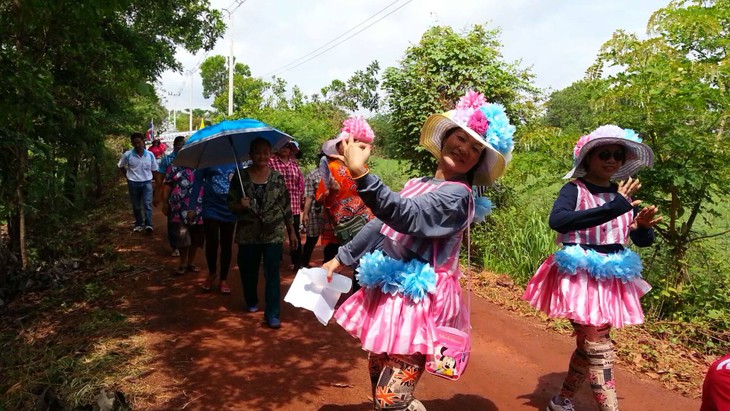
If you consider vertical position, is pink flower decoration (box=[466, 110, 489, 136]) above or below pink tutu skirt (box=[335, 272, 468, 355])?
above

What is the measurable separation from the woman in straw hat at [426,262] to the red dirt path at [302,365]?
1375 millimetres

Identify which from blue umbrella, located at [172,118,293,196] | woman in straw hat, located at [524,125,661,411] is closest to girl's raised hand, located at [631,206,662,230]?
woman in straw hat, located at [524,125,661,411]

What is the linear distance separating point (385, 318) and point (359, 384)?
1786mm

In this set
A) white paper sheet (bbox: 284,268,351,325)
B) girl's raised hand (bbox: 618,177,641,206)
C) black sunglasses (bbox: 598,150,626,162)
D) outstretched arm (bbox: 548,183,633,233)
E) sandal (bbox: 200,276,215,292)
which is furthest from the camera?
sandal (bbox: 200,276,215,292)

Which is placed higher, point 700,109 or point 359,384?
point 700,109

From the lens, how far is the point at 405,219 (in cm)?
212

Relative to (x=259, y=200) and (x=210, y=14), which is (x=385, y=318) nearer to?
(x=259, y=200)

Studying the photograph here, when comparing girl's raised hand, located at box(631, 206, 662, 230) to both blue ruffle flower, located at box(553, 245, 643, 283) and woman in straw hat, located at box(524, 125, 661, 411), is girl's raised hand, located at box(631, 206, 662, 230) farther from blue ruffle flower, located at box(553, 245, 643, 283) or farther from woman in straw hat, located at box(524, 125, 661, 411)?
blue ruffle flower, located at box(553, 245, 643, 283)

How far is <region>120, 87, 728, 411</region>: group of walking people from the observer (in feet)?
7.61

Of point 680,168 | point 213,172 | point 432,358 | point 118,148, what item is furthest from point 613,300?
point 118,148

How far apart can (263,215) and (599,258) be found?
298 cm

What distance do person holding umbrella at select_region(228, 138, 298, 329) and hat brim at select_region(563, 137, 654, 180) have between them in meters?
2.75

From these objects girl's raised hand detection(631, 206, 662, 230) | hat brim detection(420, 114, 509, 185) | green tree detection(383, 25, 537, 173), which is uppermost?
green tree detection(383, 25, 537, 173)

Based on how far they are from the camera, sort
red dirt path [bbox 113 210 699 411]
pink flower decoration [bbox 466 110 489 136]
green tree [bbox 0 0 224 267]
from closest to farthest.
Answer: pink flower decoration [bbox 466 110 489 136] < red dirt path [bbox 113 210 699 411] < green tree [bbox 0 0 224 267]
